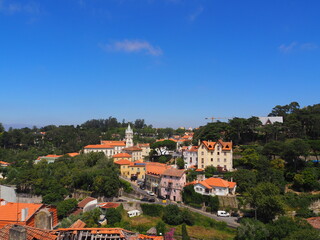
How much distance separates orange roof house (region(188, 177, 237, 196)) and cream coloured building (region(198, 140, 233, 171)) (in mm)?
7318

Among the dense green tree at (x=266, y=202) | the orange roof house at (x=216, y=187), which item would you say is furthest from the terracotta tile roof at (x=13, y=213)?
the dense green tree at (x=266, y=202)

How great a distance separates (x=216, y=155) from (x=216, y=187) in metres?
9.64

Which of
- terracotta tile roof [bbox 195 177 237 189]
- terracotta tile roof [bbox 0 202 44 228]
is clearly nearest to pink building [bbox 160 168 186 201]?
terracotta tile roof [bbox 195 177 237 189]

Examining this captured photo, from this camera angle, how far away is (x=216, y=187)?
38219 mm

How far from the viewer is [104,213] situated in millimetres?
34562

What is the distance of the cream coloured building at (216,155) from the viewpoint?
46.3 m

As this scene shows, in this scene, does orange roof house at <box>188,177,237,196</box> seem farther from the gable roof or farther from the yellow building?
the yellow building

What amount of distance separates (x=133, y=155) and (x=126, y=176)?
56.3 feet

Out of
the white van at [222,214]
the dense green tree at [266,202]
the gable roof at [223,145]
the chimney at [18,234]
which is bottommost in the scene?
the white van at [222,214]

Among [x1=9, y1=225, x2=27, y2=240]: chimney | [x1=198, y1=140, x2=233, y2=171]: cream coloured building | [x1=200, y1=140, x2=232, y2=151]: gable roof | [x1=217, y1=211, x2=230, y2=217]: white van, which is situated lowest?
[x1=217, y1=211, x2=230, y2=217]: white van

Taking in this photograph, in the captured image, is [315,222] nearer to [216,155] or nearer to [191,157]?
[216,155]

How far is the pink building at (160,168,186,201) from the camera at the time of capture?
40938 millimetres

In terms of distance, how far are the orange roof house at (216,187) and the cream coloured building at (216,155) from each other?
7.32 meters

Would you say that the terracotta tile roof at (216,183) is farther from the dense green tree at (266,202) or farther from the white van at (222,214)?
the dense green tree at (266,202)
